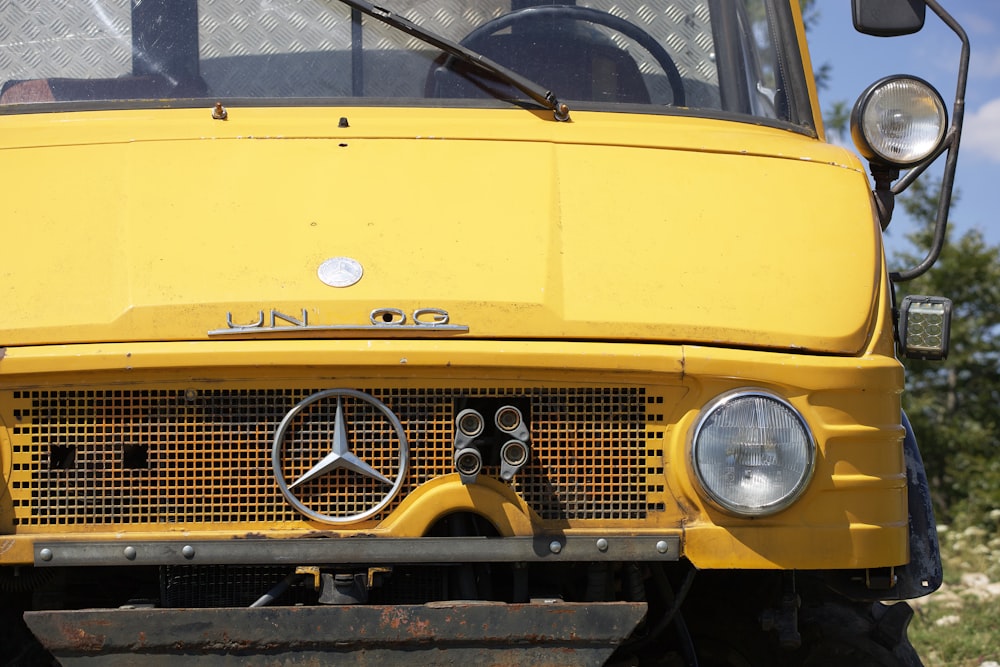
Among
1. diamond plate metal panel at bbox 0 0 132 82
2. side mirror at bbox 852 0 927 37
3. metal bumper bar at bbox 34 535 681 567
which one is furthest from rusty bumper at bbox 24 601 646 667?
side mirror at bbox 852 0 927 37

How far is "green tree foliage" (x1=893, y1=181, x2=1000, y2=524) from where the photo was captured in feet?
43.1

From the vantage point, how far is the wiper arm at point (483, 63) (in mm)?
3455

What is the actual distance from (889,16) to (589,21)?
0.91 m

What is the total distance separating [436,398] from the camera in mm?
2701

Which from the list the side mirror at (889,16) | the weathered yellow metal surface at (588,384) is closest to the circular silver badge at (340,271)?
the weathered yellow metal surface at (588,384)

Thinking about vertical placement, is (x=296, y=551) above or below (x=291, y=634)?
above

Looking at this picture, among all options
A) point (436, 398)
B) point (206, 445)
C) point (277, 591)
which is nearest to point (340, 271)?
point (436, 398)

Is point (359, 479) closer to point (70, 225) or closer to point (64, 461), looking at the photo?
point (64, 461)

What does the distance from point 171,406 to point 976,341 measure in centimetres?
1263

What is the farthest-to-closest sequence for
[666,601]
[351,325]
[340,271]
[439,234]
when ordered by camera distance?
[666,601] → [439,234] → [340,271] → [351,325]

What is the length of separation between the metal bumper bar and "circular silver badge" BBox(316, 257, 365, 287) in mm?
555

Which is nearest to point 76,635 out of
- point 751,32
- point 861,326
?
point 861,326

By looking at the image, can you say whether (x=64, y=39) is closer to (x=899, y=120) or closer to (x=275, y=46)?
(x=275, y=46)

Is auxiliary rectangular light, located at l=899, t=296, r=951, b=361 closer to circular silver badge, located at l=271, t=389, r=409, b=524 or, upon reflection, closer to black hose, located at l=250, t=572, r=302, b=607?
circular silver badge, located at l=271, t=389, r=409, b=524
